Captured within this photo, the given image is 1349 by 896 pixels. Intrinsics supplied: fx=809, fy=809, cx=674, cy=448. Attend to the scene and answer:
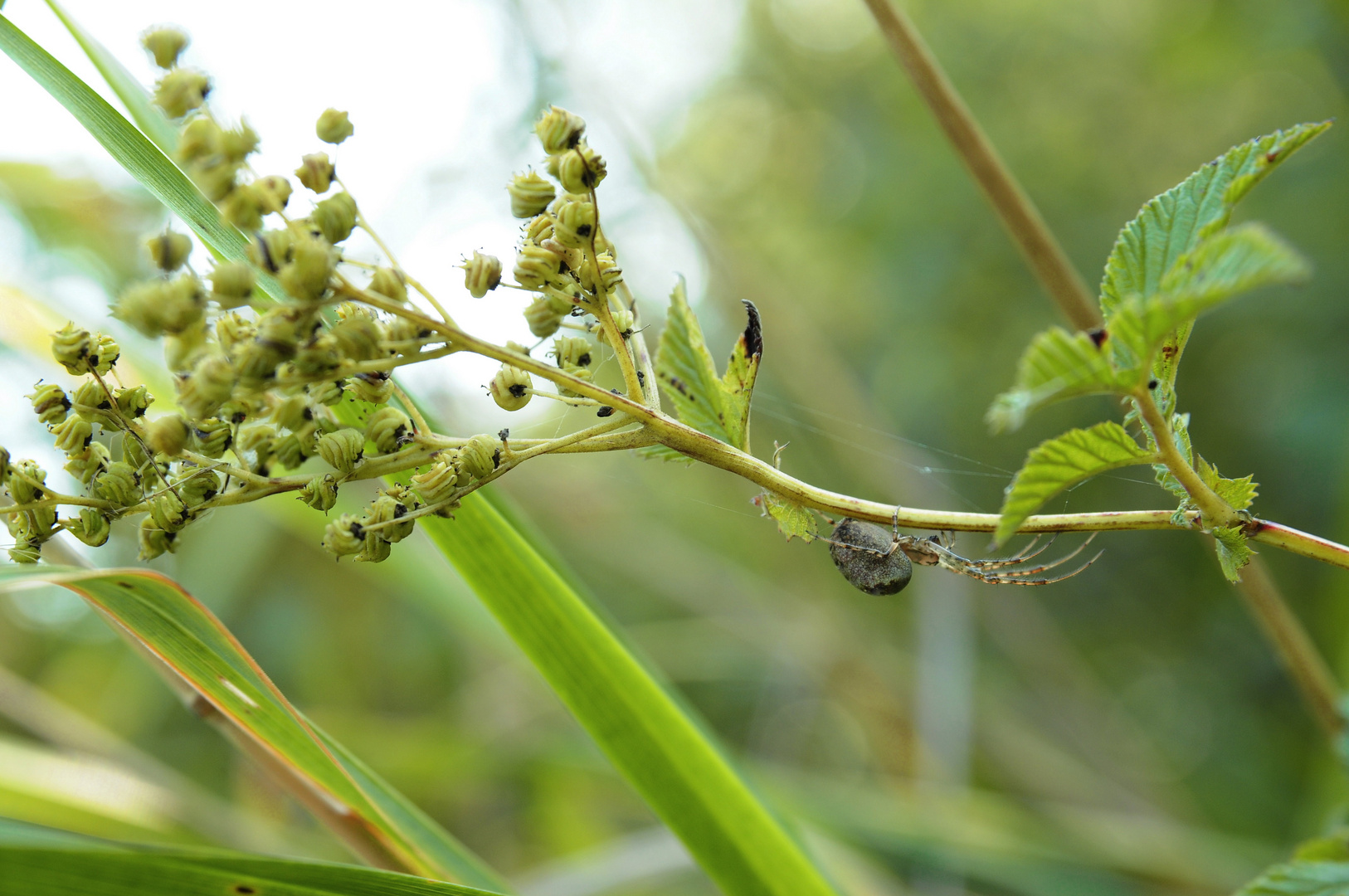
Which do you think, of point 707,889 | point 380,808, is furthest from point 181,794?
point 707,889

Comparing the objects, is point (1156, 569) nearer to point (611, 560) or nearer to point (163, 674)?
point (611, 560)

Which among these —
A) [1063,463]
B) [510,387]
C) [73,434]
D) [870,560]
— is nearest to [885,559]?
[870,560]

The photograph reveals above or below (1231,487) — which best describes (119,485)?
below

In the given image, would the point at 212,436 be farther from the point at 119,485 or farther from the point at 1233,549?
the point at 1233,549

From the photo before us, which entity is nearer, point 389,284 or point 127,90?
point 389,284

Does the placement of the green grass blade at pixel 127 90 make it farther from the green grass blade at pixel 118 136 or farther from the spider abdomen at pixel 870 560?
the spider abdomen at pixel 870 560

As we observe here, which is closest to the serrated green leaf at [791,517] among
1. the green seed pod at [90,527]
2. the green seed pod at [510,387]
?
the green seed pod at [510,387]
